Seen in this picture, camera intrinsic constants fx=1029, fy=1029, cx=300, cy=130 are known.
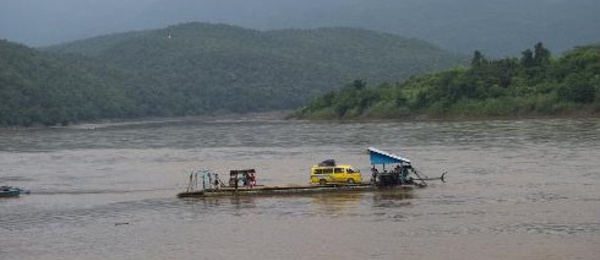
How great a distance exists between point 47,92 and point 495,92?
79508 mm

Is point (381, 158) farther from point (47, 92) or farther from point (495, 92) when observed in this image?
point (47, 92)

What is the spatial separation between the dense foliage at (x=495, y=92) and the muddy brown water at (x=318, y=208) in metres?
29.0

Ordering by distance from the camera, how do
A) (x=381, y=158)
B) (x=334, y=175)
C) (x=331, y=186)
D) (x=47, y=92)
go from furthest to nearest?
1. (x=47, y=92)
2. (x=381, y=158)
3. (x=334, y=175)
4. (x=331, y=186)

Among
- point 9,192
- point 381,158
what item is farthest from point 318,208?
point 9,192

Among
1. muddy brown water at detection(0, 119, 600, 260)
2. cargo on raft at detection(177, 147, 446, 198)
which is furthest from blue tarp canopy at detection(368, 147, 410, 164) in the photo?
muddy brown water at detection(0, 119, 600, 260)

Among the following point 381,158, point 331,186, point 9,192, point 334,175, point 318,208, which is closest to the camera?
point 318,208

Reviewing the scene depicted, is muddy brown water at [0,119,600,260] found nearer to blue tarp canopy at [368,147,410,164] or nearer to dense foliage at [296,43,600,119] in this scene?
blue tarp canopy at [368,147,410,164]

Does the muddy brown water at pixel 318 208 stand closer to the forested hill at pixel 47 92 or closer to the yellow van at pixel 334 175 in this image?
the yellow van at pixel 334 175

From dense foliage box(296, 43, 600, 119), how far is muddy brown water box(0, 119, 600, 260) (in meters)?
29.0

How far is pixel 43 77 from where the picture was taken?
176m

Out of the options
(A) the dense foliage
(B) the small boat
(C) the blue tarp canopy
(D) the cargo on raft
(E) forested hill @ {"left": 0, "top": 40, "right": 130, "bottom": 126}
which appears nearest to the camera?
(D) the cargo on raft

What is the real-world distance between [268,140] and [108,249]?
2204 inches

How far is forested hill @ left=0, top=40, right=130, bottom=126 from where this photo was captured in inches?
5950

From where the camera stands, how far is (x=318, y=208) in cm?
4353
